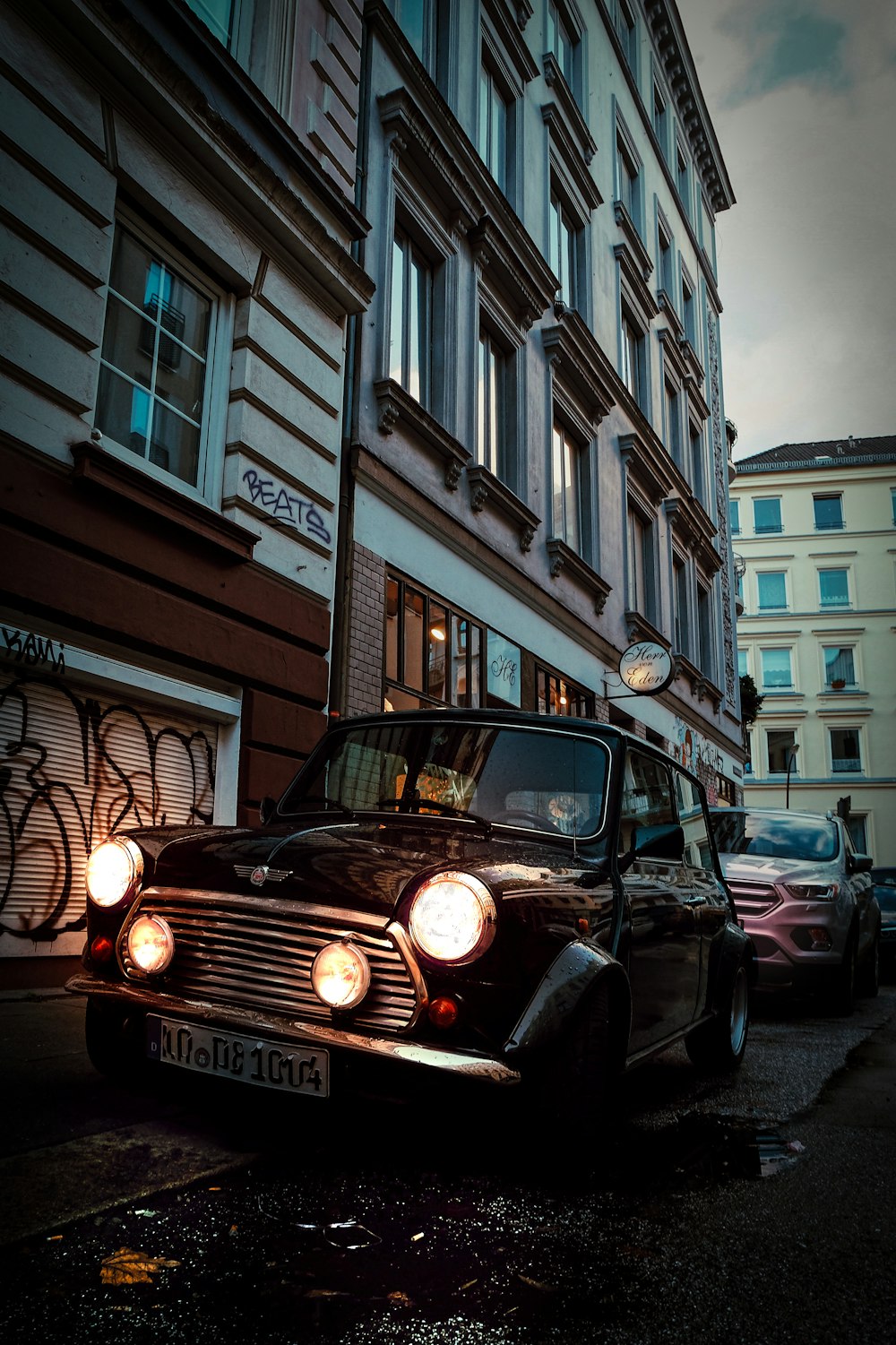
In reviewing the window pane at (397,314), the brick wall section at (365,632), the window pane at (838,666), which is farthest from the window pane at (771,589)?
the brick wall section at (365,632)

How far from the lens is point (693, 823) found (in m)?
5.05

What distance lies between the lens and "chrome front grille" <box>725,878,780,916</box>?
786cm

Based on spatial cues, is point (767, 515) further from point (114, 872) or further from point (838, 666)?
point (114, 872)

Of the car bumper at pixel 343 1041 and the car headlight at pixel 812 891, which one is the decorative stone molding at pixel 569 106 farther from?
the car bumper at pixel 343 1041

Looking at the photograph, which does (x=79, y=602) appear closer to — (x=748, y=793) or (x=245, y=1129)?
(x=245, y=1129)

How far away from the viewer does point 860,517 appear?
47344 mm

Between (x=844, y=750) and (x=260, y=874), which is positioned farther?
(x=844, y=750)

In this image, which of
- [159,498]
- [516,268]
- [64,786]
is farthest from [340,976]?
[516,268]

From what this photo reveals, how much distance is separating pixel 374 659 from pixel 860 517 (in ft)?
142

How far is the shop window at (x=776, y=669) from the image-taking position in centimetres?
4506

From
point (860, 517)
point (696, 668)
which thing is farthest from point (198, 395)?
point (860, 517)

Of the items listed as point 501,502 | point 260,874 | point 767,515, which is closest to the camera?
point 260,874

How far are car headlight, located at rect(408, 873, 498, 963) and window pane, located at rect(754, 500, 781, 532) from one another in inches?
1889

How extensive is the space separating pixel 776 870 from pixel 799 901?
32 cm
